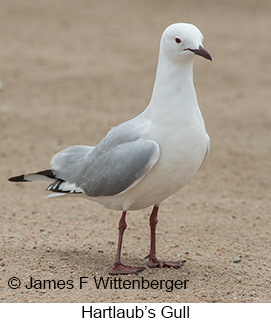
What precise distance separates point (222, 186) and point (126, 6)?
8.48 meters

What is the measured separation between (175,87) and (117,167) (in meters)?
0.70

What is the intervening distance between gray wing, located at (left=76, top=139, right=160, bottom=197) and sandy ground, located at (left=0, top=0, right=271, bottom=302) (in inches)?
25.1

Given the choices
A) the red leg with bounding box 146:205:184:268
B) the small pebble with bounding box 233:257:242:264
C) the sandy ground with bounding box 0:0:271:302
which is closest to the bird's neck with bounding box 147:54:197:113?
the red leg with bounding box 146:205:184:268

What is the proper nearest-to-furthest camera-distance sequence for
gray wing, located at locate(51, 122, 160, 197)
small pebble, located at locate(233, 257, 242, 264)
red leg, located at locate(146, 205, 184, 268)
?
gray wing, located at locate(51, 122, 160, 197)
red leg, located at locate(146, 205, 184, 268)
small pebble, located at locate(233, 257, 242, 264)

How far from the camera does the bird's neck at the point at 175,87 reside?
14.5ft

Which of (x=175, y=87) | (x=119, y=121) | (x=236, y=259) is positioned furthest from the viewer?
(x=119, y=121)

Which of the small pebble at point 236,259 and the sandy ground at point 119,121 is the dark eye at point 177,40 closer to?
the sandy ground at point 119,121

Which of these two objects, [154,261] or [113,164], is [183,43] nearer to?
[113,164]

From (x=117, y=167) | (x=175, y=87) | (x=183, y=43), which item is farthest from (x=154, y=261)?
(x=183, y=43)

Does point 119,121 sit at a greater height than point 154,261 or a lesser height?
greater

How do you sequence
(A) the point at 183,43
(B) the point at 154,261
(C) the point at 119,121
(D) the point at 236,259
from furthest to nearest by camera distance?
(C) the point at 119,121, (D) the point at 236,259, (B) the point at 154,261, (A) the point at 183,43

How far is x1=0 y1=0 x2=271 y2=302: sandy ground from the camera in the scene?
4836mm

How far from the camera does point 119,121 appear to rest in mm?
9273

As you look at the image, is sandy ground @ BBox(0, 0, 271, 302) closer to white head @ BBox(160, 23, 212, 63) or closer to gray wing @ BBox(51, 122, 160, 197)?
gray wing @ BBox(51, 122, 160, 197)
